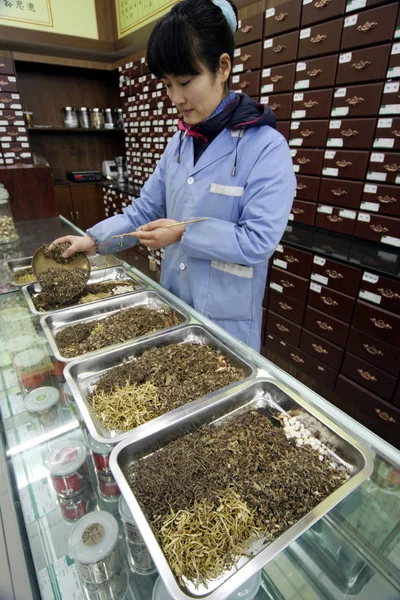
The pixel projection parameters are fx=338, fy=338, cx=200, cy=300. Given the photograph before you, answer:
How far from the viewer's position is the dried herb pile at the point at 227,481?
0.60 metres

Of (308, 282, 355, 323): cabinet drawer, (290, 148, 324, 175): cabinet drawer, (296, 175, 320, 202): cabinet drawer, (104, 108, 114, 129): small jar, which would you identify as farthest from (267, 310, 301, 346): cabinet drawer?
(104, 108, 114, 129): small jar

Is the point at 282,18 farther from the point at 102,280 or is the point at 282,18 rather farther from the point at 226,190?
the point at 102,280

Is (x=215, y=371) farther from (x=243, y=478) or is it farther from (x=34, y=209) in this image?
(x=34, y=209)

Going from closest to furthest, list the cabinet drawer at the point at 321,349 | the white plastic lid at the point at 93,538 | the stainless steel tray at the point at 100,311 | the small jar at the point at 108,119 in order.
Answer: the white plastic lid at the point at 93,538, the stainless steel tray at the point at 100,311, the cabinet drawer at the point at 321,349, the small jar at the point at 108,119

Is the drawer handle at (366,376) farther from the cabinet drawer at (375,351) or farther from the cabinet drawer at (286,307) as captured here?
the cabinet drawer at (286,307)

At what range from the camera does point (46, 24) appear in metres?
4.10

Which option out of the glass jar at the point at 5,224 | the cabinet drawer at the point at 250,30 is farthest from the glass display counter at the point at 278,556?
the cabinet drawer at the point at 250,30

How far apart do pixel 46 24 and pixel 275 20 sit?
3.31 metres

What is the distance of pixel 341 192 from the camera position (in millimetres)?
2252

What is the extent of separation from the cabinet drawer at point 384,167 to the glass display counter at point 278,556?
5.50ft

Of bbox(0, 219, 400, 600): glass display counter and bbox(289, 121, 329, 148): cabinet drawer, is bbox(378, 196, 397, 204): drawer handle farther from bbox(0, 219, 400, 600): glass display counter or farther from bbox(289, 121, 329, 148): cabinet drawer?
bbox(0, 219, 400, 600): glass display counter

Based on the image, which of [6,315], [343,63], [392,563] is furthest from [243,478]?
[343,63]

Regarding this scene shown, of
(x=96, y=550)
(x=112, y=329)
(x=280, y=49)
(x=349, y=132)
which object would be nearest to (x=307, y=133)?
(x=349, y=132)

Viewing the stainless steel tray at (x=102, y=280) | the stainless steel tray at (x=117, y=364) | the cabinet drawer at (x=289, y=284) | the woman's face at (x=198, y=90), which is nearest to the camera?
the stainless steel tray at (x=117, y=364)
